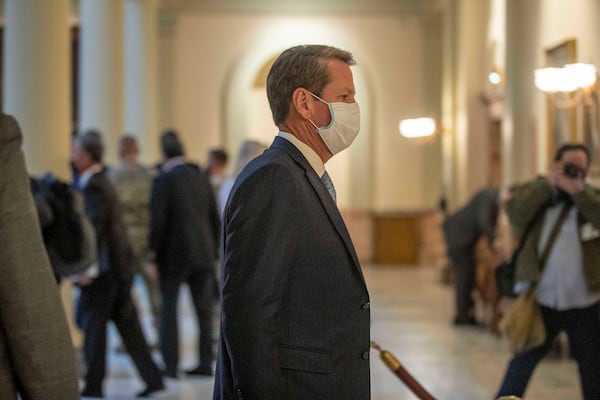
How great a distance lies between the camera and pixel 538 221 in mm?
6648

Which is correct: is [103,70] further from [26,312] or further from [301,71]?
[301,71]

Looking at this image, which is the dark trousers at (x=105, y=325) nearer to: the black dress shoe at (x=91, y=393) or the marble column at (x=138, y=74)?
the black dress shoe at (x=91, y=393)

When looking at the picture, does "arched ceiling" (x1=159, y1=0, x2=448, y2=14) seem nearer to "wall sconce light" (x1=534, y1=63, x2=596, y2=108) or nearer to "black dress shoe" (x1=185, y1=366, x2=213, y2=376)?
"wall sconce light" (x1=534, y1=63, x2=596, y2=108)

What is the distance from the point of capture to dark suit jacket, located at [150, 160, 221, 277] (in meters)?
9.09

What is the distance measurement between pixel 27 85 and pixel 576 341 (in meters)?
5.44

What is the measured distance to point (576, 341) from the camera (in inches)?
251

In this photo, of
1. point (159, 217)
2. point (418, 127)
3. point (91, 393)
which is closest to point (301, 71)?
point (91, 393)

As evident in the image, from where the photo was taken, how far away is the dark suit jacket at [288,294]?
317 centimetres

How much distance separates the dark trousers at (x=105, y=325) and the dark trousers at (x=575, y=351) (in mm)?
2648

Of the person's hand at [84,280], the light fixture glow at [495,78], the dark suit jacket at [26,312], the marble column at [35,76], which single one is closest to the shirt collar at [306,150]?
the dark suit jacket at [26,312]

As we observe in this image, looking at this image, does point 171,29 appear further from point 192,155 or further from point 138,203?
point 138,203

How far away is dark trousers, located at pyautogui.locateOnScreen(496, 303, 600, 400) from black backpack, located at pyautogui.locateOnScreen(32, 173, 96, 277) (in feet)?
7.79

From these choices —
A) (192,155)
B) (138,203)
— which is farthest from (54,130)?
(192,155)

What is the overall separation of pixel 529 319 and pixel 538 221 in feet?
1.84
